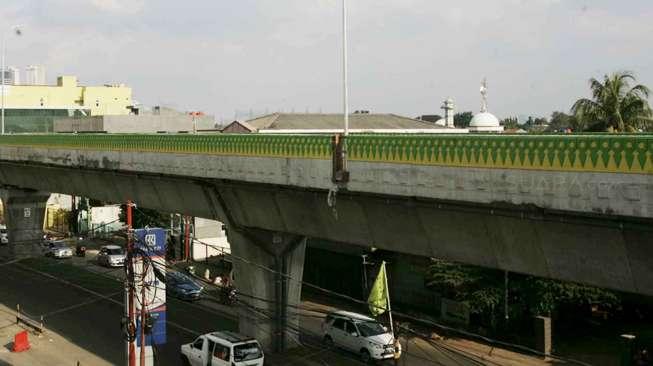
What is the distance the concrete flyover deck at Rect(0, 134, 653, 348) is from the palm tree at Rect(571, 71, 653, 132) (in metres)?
18.8

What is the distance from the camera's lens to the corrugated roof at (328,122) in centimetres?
5441

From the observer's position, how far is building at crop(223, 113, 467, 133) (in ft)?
174

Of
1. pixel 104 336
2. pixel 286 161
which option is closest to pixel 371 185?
pixel 286 161

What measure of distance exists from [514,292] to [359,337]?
7.43 m

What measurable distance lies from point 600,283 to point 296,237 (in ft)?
40.9

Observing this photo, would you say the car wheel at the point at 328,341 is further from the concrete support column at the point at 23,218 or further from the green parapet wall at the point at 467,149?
the concrete support column at the point at 23,218

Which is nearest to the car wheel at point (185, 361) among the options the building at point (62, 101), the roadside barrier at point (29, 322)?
the roadside barrier at point (29, 322)

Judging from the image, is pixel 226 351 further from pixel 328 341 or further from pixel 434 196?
pixel 434 196

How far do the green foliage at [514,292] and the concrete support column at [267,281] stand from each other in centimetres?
724

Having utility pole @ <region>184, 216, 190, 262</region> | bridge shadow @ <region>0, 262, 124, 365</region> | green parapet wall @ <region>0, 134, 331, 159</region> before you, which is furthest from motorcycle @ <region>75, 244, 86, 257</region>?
green parapet wall @ <region>0, 134, 331, 159</region>

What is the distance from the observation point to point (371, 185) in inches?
661

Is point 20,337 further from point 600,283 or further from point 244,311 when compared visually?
point 600,283

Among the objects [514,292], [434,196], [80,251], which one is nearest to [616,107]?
[514,292]

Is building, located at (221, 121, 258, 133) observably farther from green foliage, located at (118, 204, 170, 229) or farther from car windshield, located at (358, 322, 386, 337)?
car windshield, located at (358, 322, 386, 337)
